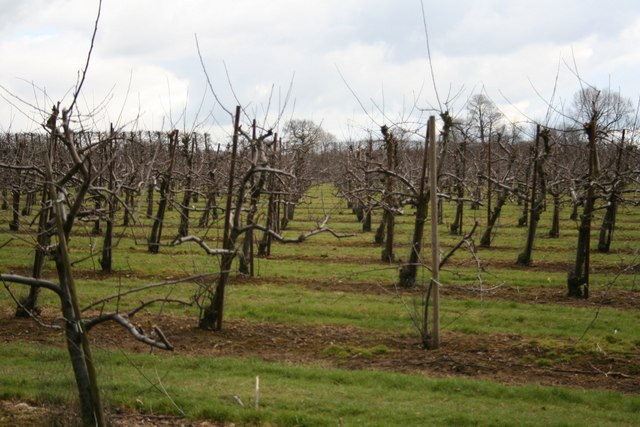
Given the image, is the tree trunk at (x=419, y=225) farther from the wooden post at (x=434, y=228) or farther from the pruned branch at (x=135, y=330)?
the pruned branch at (x=135, y=330)

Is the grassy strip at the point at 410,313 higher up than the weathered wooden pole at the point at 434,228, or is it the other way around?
the weathered wooden pole at the point at 434,228

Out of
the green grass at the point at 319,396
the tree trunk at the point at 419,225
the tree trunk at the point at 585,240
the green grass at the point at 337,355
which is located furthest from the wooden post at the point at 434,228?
the tree trunk at the point at 585,240

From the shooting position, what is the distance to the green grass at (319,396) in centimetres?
700

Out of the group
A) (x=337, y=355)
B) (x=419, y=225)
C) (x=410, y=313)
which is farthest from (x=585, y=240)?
(x=337, y=355)

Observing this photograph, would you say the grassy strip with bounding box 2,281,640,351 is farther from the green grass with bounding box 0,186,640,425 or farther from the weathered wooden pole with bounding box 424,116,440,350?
the weathered wooden pole with bounding box 424,116,440,350

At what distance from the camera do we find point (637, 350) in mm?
10070

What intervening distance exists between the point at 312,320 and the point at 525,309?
14.3 ft

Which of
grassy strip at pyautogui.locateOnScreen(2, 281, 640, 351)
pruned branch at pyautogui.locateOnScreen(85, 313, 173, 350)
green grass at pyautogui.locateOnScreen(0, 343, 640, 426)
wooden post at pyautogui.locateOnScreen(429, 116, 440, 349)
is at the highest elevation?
wooden post at pyautogui.locateOnScreen(429, 116, 440, 349)

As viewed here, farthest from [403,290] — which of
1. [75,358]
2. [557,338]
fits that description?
[75,358]

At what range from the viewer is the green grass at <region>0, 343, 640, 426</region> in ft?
23.0

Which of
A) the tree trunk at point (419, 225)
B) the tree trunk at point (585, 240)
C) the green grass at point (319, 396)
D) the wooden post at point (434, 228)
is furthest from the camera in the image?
the tree trunk at point (585, 240)

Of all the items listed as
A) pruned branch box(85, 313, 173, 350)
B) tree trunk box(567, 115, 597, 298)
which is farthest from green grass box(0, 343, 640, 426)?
tree trunk box(567, 115, 597, 298)

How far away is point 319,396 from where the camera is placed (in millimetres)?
7766

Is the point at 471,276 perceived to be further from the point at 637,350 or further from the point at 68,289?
the point at 68,289
